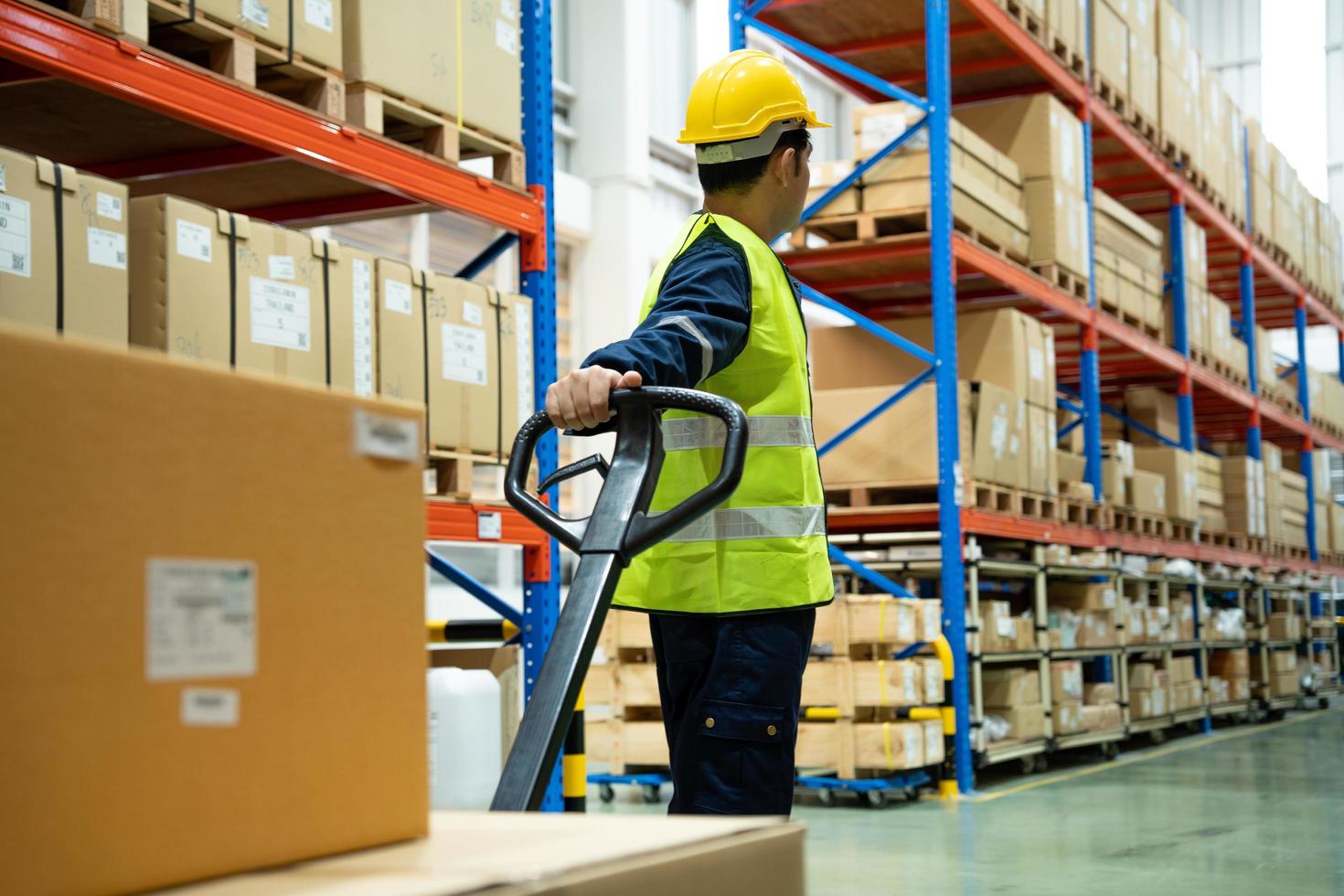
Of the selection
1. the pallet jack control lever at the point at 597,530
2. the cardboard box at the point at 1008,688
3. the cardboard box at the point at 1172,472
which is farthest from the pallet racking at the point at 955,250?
the pallet jack control lever at the point at 597,530

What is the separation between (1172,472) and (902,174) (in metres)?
5.34

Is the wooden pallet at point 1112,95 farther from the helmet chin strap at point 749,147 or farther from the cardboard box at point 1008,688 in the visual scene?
the helmet chin strap at point 749,147

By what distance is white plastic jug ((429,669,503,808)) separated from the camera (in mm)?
4949

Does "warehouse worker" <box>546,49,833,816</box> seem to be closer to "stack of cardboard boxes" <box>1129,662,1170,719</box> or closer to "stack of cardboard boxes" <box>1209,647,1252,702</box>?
"stack of cardboard boxes" <box>1129,662,1170,719</box>

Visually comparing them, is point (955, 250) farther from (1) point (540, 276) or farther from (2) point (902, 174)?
(1) point (540, 276)

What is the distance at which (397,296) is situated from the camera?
185 inches

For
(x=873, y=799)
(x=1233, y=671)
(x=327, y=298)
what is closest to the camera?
(x=327, y=298)

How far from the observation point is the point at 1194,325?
44.3 feet

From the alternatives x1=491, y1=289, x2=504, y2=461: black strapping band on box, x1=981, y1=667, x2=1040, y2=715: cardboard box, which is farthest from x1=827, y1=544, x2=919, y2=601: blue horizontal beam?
x1=491, y1=289, x2=504, y2=461: black strapping band on box

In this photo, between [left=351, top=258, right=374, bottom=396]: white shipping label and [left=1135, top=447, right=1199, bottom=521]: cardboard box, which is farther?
[left=1135, top=447, right=1199, bottom=521]: cardboard box

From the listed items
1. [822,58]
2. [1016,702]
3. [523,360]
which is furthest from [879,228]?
[523,360]

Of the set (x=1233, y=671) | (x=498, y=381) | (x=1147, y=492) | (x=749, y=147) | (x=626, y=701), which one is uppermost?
(x=749, y=147)

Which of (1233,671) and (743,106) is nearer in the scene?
(743,106)

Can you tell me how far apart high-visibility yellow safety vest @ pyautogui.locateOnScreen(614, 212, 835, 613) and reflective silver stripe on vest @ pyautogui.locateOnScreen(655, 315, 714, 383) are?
0.84 ft
